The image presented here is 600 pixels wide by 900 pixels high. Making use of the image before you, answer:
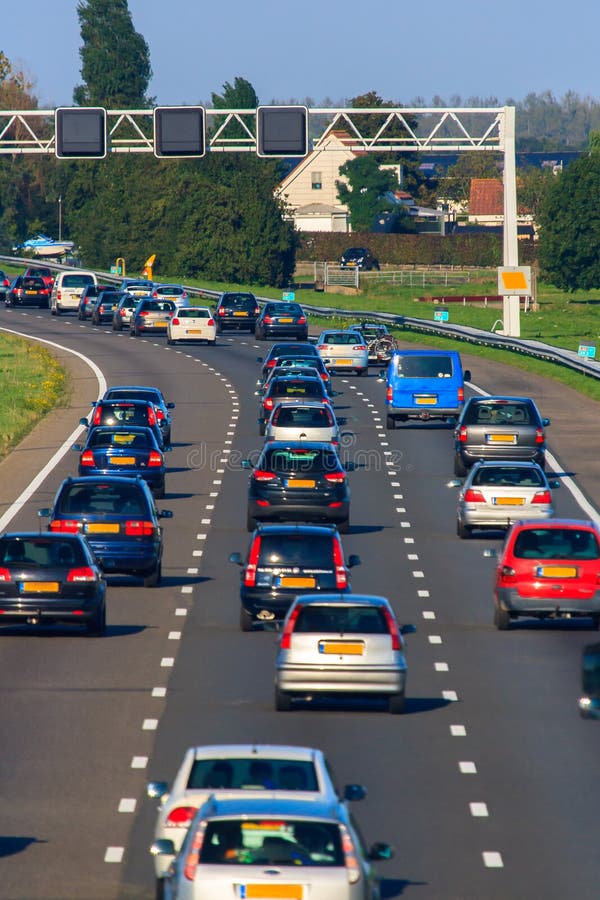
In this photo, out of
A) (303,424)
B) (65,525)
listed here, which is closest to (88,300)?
(303,424)

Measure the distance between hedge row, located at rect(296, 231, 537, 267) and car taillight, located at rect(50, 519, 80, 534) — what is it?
110 meters

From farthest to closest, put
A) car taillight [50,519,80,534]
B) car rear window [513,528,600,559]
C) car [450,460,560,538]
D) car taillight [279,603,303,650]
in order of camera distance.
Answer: car [450,460,560,538] → car taillight [50,519,80,534] → car rear window [513,528,600,559] → car taillight [279,603,303,650]

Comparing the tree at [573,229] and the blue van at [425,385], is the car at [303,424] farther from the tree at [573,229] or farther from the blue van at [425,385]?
the tree at [573,229]

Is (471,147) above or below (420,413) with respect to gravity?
above

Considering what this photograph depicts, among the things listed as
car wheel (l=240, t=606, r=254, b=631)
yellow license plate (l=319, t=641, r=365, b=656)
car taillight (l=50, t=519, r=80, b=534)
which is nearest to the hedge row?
car taillight (l=50, t=519, r=80, b=534)

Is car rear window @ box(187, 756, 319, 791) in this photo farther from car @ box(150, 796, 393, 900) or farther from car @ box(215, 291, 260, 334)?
car @ box(215, 291, 260, 334)

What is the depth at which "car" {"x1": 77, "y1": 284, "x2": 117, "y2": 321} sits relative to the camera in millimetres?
87287

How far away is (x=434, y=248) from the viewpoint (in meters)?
139

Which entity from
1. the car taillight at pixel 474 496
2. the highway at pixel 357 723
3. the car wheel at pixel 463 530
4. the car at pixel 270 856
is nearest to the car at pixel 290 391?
the highway at pixel 357 723

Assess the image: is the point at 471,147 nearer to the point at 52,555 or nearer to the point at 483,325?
the point at 483,325

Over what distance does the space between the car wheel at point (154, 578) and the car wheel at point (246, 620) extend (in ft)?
11.9

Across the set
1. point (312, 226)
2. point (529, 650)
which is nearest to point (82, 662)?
point (529, 650)

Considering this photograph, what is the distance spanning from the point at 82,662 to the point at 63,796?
22.7ft

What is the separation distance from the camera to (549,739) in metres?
19.4
